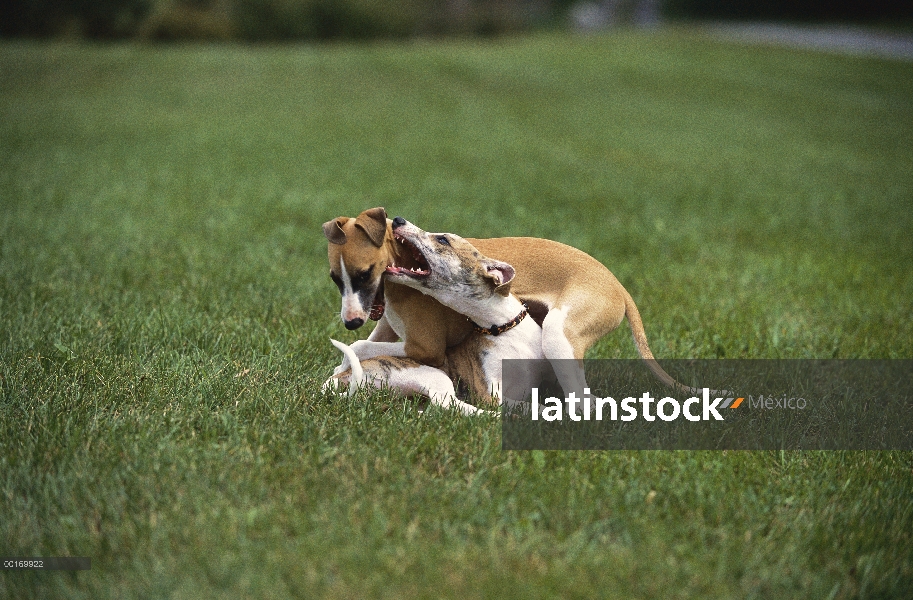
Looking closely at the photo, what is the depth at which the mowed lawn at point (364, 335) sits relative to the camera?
2.98 metres

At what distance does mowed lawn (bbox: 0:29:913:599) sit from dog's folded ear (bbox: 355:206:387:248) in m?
0.75

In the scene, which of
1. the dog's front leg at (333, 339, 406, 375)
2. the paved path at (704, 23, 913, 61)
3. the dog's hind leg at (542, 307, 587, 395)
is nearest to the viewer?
the dog's hind leg at (542, 307, 587, 395)

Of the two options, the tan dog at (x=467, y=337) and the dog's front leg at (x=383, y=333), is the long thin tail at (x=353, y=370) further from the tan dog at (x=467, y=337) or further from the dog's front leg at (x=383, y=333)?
Result: the dog's front leg at (x=383, y=333)

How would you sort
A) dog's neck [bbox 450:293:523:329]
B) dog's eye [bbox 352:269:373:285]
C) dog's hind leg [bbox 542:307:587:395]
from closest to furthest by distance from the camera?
1. dog's eye [bbox 352:269:373:285]
2. dog's hind leg [bbox 542:307:587:395]
3. dog's neck [bbox 450:293:523:329]

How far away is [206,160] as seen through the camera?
40.3 feet

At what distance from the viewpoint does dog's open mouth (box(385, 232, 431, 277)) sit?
4051 mm

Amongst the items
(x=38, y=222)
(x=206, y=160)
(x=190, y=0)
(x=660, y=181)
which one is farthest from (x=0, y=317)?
(x=190, y=0)

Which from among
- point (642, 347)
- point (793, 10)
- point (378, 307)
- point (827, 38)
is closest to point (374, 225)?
point (378, 307)

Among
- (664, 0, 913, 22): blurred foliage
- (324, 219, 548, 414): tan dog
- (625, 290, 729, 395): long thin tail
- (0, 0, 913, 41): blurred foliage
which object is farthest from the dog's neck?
(664, 0, 913, 22): blurred foliage

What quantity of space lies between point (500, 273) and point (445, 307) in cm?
36

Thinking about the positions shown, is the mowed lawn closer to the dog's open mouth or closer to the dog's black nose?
the dog's black nose

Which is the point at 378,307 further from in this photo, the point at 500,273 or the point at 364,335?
the point at 364,335

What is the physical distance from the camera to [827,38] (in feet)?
114

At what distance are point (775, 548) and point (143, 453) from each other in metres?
2.40
